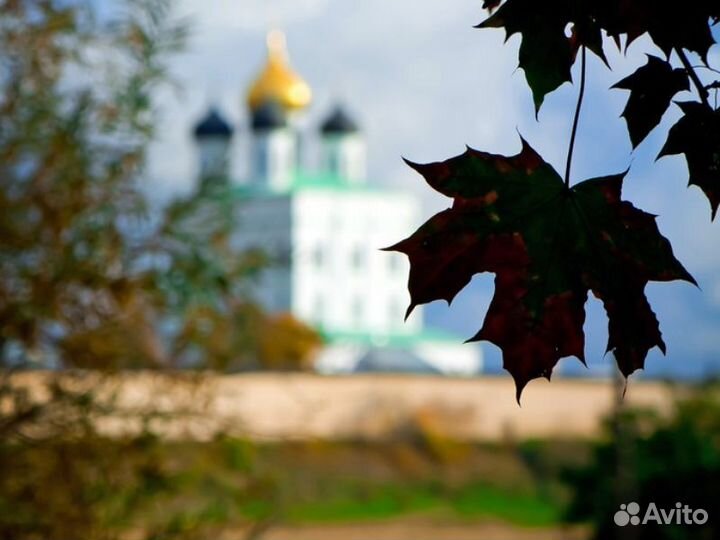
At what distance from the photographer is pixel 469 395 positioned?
25.7 metres

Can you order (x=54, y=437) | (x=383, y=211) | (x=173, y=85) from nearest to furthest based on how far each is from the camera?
(x=54, y=437) < (x=173, y=85) < (x=383, y=211)

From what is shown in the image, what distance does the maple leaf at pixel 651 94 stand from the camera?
752 millimetres

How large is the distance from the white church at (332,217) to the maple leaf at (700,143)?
45.7 meters

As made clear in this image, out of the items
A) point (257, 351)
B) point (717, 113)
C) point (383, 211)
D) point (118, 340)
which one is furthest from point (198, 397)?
point (383, 211)

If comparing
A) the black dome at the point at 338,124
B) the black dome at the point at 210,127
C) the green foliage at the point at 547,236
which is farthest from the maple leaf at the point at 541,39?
the black dome at the point at 338,124

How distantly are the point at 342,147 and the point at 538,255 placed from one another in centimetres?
5291

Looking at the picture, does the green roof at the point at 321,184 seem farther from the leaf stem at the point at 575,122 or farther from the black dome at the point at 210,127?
the leaf stem at the point at 575,122

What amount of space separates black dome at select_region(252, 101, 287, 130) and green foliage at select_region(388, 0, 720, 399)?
159 ft

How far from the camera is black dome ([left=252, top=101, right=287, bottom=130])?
49188 millimetres

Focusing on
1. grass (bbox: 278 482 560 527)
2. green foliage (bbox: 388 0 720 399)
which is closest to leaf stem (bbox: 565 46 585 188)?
green foliage (bbox: 388 0 720 399)

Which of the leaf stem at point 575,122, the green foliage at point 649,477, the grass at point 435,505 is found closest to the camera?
the leaf stem at point 575,122

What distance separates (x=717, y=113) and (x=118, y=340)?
2.23 metres

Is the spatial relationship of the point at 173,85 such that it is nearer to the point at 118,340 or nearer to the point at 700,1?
the point at 118,340

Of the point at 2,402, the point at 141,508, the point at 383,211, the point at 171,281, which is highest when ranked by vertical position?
the point at 383,211
